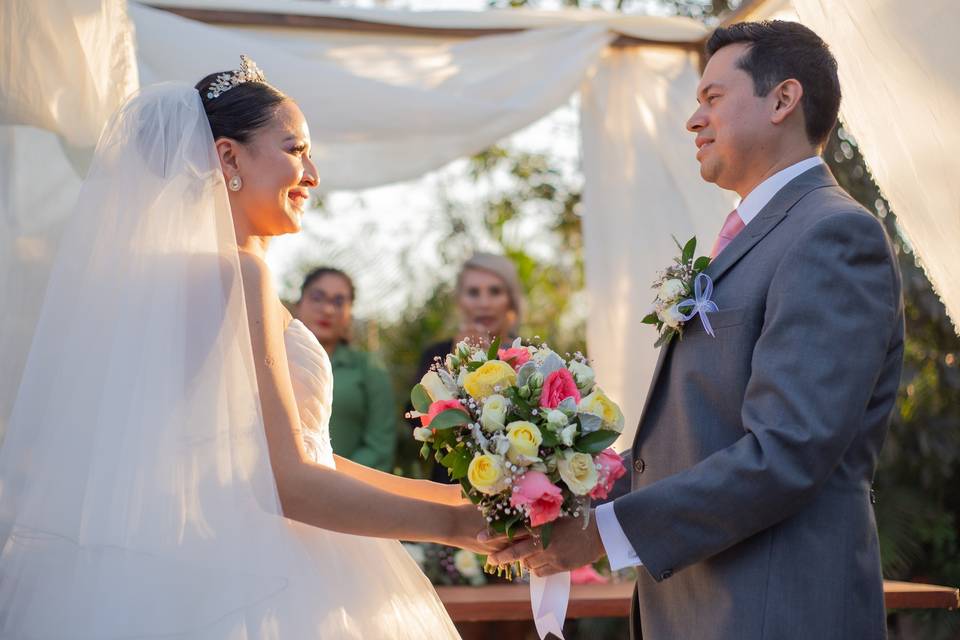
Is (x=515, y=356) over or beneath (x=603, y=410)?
over

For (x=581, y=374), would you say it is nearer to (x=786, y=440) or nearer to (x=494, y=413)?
(x=494, y=413)

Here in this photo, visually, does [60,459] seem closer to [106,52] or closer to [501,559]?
[501,559]

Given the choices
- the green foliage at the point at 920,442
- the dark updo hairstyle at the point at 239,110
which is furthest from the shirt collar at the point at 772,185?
the green foliage at the point at 920,442

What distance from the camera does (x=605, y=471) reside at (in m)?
2.70

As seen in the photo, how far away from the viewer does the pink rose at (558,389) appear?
270 cm

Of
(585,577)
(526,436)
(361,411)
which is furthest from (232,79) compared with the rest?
(361,411)

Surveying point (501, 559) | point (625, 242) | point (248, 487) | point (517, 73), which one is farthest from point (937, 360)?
point (248, 487)

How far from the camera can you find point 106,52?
144 inches

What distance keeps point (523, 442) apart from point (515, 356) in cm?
36

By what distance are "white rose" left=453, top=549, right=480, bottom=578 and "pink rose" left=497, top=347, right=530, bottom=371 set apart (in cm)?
231

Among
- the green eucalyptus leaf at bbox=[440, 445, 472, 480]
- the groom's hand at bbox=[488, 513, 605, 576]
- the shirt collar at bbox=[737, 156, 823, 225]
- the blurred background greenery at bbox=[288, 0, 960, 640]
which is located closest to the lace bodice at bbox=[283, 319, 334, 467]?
the green eucalyptus leaf at bbox=[440, 445, 472, 480]

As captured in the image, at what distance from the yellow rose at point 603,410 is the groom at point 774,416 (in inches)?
5.4

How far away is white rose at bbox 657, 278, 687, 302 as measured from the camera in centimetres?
274

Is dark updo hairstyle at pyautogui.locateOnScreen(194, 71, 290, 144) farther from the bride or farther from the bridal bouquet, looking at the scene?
the bridal bouquet
